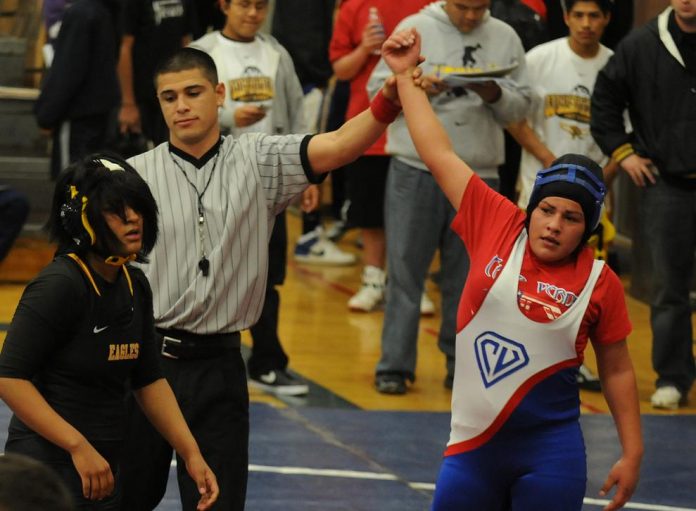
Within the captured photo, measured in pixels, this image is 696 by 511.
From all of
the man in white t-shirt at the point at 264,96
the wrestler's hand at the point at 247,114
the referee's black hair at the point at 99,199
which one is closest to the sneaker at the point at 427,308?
the man in white t-shirt at the point at 264,96

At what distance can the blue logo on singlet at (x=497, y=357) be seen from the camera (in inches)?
172

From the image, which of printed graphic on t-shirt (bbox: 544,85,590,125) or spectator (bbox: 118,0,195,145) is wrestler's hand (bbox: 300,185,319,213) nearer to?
printed graphic on t-shirt (bbox: 544,85,590,125)

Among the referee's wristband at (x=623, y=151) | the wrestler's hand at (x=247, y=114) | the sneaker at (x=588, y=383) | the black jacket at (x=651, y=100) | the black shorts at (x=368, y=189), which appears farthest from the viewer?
the black shorts at (x=368, y=189)

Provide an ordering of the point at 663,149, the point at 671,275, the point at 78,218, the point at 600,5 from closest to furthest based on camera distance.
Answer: the point at 78,218, the point at 663,149, the point at 671,275, the point at 600,5

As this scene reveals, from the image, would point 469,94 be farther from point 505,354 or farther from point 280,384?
point 505,354

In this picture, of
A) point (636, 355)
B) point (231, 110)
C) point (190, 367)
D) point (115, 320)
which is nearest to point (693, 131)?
point (636, 355)

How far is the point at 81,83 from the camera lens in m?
9.39

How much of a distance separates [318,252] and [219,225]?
261 inches

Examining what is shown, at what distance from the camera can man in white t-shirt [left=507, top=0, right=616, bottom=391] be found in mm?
8227

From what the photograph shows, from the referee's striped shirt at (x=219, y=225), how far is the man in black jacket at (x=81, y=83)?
452 cm

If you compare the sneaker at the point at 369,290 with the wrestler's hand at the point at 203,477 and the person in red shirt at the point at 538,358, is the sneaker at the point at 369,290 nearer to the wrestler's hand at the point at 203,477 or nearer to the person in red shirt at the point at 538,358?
the person in red shirt at the point at 538,358

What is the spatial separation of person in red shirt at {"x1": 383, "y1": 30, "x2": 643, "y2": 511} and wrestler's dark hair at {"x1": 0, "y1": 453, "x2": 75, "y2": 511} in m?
2.15

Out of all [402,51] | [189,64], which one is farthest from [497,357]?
[189,64]

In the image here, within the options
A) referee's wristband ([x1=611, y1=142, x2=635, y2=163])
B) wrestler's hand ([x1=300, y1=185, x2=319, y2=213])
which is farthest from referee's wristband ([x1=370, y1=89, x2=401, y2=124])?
referee's wristband ([x1=611, y1=142, x2=635, y2=163])
